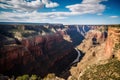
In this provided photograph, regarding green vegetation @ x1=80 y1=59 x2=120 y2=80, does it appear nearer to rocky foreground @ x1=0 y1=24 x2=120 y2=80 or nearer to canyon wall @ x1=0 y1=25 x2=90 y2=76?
rocky foreground @ x1=0 y1=24 x2=120 y2=80

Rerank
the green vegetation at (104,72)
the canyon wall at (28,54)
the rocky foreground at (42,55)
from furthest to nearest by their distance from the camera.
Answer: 1. the canyon wall at (28,54)
2. the rocky foreground at (42,55)
3. the green vegetation at (104,72)

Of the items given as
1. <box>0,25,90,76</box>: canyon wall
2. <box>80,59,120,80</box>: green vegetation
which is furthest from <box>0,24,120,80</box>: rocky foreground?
<box>80,59,120,80</box>: green vegetation

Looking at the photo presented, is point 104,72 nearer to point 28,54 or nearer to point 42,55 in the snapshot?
point 28,54

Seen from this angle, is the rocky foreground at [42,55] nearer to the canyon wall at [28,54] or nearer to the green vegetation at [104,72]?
the canyon wall at [28,54]

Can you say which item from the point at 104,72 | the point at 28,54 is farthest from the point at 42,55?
the point at 104,72

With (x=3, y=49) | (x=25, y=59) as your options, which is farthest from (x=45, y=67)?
(x=3, y=49)

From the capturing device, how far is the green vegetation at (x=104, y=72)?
157 ft

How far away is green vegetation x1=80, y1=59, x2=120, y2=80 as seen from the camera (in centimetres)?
4788

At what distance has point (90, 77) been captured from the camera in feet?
167

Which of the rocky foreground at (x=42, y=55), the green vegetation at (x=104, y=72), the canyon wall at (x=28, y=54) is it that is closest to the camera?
the green vegetation at (x=104, y=72)

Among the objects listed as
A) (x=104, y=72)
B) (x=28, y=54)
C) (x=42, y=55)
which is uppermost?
(x=104, y=72)

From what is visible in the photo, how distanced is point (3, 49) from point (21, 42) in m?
18.2

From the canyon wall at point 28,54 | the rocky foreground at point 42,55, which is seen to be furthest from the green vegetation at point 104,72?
the canyon wall at point 28,54

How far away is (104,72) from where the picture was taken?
50.8 metres
